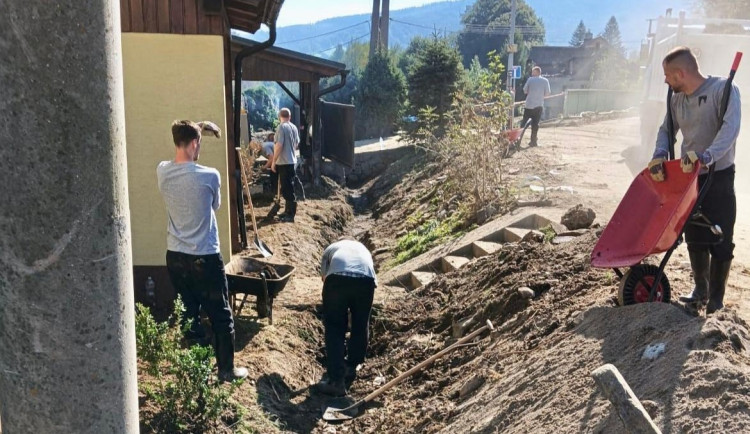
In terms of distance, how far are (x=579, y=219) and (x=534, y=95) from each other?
7.26 meters

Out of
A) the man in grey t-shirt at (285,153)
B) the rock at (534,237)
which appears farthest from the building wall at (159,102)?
the man in grey t-shirt at (285,153)

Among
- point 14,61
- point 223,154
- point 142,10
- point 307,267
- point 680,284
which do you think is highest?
point 142,10

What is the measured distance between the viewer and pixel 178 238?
475 cm

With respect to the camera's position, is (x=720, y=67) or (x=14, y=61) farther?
(x=720, y=67)

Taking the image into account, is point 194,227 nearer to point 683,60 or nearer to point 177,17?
point 177,17

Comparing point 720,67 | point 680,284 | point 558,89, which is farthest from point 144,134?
point 558,89

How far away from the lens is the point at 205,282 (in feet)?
15.8

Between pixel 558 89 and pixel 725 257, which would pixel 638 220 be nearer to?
pixel 725 257

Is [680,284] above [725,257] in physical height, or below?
below

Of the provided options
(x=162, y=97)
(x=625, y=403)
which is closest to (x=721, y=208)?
(x=625, y=403)

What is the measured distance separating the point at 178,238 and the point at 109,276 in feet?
9.90

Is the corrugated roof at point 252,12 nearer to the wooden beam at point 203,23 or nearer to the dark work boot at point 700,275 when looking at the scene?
the wooden beam at point 203,23

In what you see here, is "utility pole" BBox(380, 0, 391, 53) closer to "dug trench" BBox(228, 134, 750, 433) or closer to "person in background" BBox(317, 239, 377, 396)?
"dug trench" BBox(228, 134, 750, 433)

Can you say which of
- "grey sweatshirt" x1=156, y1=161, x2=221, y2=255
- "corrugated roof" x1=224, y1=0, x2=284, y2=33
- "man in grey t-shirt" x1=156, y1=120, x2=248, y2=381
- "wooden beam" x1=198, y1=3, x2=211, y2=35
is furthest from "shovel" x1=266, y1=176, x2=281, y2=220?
"grey sweatshirt" x1=156, y1=161, x2=221, y2=255
